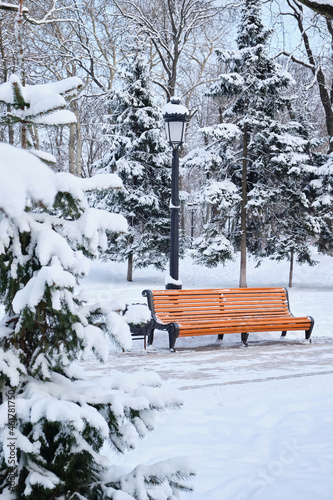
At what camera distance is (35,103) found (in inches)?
71.5

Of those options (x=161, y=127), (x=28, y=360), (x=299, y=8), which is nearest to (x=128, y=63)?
(x=161, y=127)

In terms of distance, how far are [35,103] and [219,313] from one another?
19.6 feet

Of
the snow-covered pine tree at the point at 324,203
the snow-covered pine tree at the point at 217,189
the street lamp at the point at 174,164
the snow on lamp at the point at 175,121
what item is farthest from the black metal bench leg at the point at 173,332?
the snow-covered pine tree at the point at 324,203

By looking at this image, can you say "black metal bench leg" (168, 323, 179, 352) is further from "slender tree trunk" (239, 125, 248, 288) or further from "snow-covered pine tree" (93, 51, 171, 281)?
"snow-covered pine tree" (93, 51, 171, 281)

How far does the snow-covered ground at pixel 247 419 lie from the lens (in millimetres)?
3059

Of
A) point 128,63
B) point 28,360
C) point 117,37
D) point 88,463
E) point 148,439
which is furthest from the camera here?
point 117,37

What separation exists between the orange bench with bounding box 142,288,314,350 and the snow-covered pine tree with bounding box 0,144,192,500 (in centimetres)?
480

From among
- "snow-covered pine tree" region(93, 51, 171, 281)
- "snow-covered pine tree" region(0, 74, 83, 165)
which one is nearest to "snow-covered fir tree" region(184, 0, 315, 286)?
"snow-covered pine tree" region(93, 51, 171, 281)

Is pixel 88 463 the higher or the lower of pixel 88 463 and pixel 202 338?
the higher

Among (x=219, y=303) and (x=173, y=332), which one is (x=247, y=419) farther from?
(x=219, y=303)

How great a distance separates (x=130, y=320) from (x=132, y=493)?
1.94 feet

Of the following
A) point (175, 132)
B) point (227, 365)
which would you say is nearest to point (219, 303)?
point (227, 365)

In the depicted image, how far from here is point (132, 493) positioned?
1718 mm

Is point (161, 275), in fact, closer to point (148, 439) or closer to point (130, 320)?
point (148, 439)
